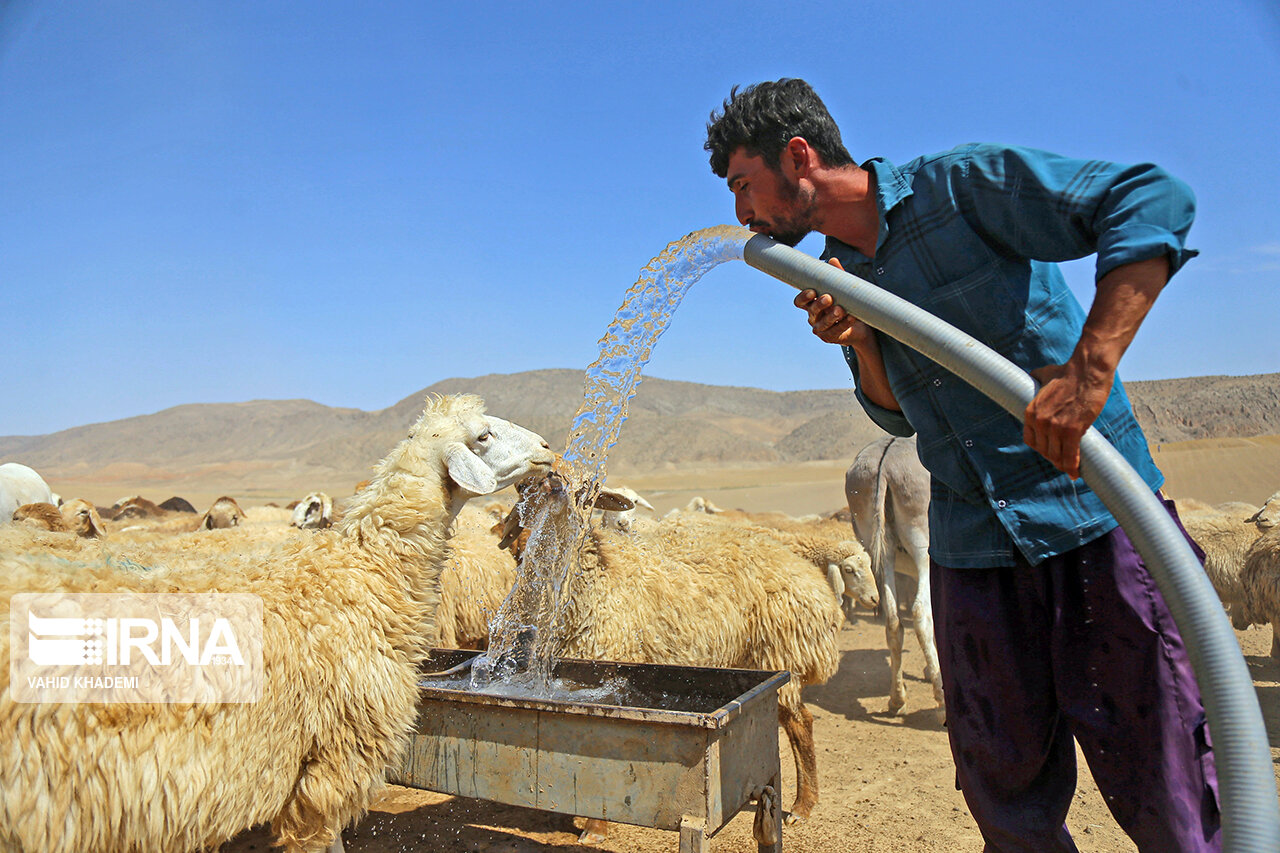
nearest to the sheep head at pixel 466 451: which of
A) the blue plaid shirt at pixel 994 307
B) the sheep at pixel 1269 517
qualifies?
the blue plaid shirt at pixel 994 307

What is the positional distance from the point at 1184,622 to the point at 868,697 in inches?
287

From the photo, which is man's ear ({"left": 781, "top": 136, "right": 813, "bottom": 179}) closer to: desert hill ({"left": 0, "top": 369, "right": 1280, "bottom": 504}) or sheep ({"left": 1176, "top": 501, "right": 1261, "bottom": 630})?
sheep ({"left": 1176, "top": 501, "right": 1261, "bottom": 630})

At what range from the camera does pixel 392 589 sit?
3.78 m

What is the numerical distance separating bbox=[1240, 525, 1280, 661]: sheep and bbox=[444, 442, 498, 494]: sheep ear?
7.47m

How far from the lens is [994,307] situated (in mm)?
2174

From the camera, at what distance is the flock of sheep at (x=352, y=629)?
274 centimetres

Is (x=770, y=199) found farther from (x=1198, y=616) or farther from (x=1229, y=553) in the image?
(x=1229, y=553)

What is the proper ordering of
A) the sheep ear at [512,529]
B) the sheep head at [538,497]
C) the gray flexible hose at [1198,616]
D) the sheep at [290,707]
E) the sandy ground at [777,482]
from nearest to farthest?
the gray flexible hose at [1198,616] → the sheep at [290,707] → the sheep head at [538,497] → the sheep ear at [512,529] → the sandy ground at [777,482]

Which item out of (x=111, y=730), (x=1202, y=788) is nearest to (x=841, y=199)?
(x=1202, y=788)

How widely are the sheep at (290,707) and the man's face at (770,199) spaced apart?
2.16 metres

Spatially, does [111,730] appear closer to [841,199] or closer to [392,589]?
[392,589]

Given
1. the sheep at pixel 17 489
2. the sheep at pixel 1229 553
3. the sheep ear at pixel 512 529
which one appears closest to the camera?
the sheep ear at pixel 512 529

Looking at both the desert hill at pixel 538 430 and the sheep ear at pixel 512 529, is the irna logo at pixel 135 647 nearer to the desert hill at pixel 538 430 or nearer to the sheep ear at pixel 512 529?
the sheep ear at pixel 512 529

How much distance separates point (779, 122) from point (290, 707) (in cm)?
287
